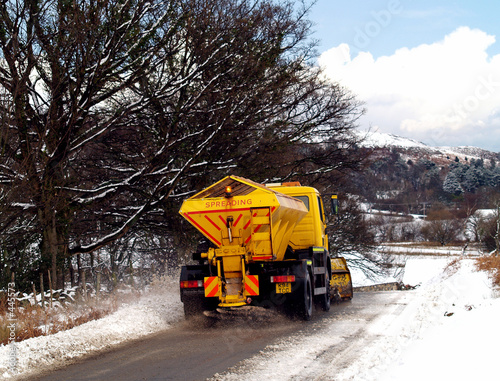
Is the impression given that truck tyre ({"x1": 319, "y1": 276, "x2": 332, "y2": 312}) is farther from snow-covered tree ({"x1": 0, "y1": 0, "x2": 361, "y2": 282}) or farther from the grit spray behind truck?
snow-covered tree ({"x1": 0, "y1": 0, "x2": 361, "y2": 282})

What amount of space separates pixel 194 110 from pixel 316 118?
7567 mm

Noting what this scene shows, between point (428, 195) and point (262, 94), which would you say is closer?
point (262, 94)

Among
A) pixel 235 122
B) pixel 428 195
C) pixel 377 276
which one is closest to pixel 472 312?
pixel 235 122

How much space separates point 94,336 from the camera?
339 inches

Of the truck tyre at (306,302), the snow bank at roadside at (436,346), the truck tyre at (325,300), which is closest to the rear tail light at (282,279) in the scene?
the truck tyre at (306,302)

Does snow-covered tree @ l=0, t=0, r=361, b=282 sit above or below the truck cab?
above

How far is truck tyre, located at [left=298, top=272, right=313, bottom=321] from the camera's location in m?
10.6

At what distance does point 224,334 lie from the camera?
31.5 ft

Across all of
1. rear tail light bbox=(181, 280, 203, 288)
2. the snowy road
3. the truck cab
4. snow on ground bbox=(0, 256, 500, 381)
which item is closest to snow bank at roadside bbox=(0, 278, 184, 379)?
snow on ground bbox=(0, 256, 500, 381)

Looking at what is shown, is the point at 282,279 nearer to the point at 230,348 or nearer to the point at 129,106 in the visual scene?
the point at 230,348

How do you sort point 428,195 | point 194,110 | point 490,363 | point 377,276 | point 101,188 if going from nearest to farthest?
point 490,363 < point 101,188 < point 194,110 < point 377,276 < point 428,195

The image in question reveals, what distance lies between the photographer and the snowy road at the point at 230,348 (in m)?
6.52

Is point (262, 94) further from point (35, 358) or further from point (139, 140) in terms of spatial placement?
point (35, 358)

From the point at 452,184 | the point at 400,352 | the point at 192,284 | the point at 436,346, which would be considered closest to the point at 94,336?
the point at 192,284
